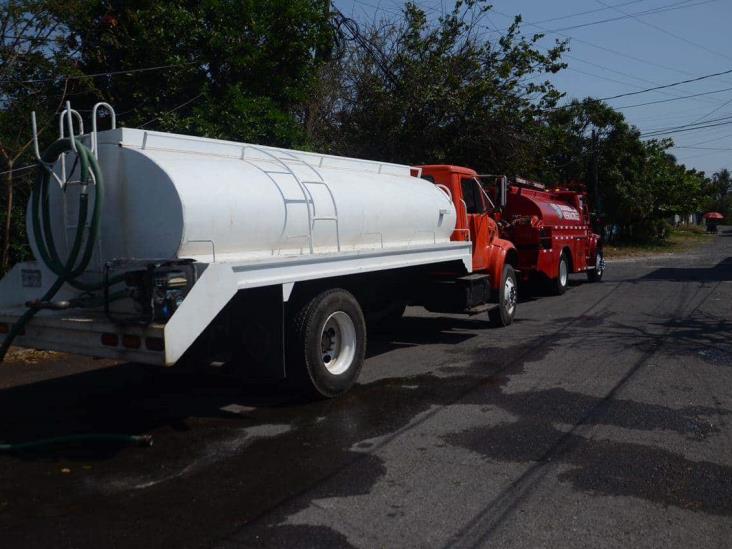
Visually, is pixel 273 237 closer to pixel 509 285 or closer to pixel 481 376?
pixel 481 376

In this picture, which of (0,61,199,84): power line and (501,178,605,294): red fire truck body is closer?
(0,61,199,84): power line

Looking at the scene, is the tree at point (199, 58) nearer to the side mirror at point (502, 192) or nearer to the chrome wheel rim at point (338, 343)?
the side mirror at point (502, 192)

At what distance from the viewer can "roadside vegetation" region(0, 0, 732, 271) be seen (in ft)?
36.9

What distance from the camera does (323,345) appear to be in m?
7.33

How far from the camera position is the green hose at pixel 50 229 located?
5715 mm

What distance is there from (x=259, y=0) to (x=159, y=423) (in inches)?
395

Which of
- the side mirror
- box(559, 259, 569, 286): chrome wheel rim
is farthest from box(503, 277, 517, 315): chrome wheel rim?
box(559, 259, 569, 286): chrome wheel rim

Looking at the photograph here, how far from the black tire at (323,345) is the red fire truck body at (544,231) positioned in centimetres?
747

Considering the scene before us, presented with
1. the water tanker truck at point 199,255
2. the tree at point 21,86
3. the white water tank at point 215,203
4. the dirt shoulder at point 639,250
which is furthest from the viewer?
the dirt shoulder at point 639,250

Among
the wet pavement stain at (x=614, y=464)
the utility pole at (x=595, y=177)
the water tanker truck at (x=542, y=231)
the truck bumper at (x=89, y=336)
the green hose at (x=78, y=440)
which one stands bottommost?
the wet pavement stain at (x=614, y=464)

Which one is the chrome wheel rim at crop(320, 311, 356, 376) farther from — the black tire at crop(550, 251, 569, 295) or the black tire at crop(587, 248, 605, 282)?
the black tire at crop(587, 248, 605, 282)

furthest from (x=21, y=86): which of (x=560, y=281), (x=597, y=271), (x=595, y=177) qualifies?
(x=595, y=177)

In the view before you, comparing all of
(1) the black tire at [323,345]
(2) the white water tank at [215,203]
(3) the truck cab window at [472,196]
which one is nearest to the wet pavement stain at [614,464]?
(1) the black tire at [323,345]

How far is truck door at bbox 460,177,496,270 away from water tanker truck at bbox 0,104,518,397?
279 cm
